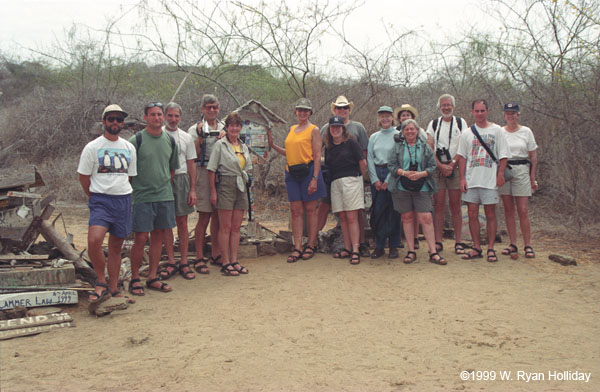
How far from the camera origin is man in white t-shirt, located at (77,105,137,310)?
15.8 ft

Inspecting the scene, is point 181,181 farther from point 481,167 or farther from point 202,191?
point 481,167

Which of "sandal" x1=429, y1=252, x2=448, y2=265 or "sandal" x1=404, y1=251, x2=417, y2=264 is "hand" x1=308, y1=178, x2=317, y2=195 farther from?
"sandal" x1=429, y1=252, x2=448, y2=265

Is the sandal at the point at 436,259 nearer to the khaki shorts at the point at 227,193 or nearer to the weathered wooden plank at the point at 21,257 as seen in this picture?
the khaki shorts at the point at 227,193

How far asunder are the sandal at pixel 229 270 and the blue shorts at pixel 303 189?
1216 millimetres

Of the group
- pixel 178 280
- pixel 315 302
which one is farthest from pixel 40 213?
pixel 315 302

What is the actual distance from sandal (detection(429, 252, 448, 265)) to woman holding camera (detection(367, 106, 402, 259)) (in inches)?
21.1

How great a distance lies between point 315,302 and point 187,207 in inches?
76.3

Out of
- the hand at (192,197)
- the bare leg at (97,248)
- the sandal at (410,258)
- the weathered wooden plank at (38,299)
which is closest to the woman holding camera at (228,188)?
the hand at (192,197)

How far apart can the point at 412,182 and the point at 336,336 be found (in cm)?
270

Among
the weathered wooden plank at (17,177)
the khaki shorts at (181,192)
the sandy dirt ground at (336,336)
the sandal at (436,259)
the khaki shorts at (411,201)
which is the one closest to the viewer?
the sandy dirt ground at (336,336)

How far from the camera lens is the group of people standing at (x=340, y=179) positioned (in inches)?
221

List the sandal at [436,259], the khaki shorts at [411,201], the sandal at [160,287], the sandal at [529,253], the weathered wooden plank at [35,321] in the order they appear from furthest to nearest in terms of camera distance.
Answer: the sandal at [529,253] → the khaki shorts at [411,201] → the sandal at [436,259] → the sandal at [160,287] → the weathered wooden plank at [35,321]

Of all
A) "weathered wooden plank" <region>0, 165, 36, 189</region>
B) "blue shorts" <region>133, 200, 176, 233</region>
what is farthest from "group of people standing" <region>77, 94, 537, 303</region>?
"weathered wooden plank" <region>0, 165, 36, 189</region>

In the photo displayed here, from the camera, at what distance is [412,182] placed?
6.38 m
